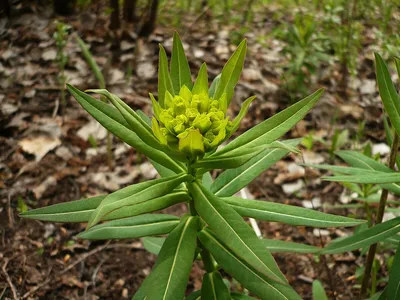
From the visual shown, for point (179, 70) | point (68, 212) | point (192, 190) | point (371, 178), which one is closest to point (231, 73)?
point (179, 70)

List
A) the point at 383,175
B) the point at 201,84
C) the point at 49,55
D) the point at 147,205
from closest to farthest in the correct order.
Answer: the point at 147,205
the point at 201,84
the point at 383,175
the point at 49,55

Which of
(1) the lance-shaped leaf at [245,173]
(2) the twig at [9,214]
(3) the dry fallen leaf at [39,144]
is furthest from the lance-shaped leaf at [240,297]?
(3) the dry fallen leaf at [39,144]

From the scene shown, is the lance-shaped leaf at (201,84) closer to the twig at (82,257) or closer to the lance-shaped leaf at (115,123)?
the lance-shaped leaf at (115,123)

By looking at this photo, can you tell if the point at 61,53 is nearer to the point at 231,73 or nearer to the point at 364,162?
the point at 231,73

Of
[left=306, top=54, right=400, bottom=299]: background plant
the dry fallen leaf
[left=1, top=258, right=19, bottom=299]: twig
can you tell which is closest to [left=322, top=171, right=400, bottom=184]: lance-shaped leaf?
[left=306, top=54, right=400, bottom=299]: background plant

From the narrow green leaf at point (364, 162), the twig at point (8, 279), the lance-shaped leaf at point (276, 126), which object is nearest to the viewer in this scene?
the lance-shaped leaf at point (276, 126)

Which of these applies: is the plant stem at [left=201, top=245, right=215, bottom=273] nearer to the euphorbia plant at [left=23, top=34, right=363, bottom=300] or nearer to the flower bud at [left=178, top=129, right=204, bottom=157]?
the euphorbia plant at [left=23, top=34, right=363, bottom=300]
